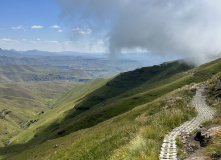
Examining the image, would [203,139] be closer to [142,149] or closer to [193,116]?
[142,149]

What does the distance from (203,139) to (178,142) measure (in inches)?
65.0

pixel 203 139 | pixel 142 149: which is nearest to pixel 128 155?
pixel 142 149

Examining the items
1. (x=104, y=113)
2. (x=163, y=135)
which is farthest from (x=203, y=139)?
(x=104, y=113)

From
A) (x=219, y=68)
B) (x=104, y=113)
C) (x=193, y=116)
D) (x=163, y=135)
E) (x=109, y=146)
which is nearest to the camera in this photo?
(x=163, y=135)

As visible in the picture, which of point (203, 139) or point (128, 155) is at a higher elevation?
point (203, 139)

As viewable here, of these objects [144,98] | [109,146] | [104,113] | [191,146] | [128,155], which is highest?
[191,146]

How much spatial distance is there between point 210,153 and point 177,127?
713 cm

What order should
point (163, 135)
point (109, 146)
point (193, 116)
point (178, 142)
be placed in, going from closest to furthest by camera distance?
point (178, 142) < point (163, 135) < point (109, 146) < point (193, 116)

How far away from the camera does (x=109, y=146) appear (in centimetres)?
1503

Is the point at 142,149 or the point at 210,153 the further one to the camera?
the point at 142,149

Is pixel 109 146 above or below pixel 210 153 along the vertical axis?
below

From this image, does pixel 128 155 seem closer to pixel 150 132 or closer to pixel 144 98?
pixel 150 132

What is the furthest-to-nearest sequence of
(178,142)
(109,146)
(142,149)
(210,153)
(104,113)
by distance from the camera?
(104,113), (109,146), (178,142), (142,149), (210,153)

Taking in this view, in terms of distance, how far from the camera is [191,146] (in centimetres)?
1082
